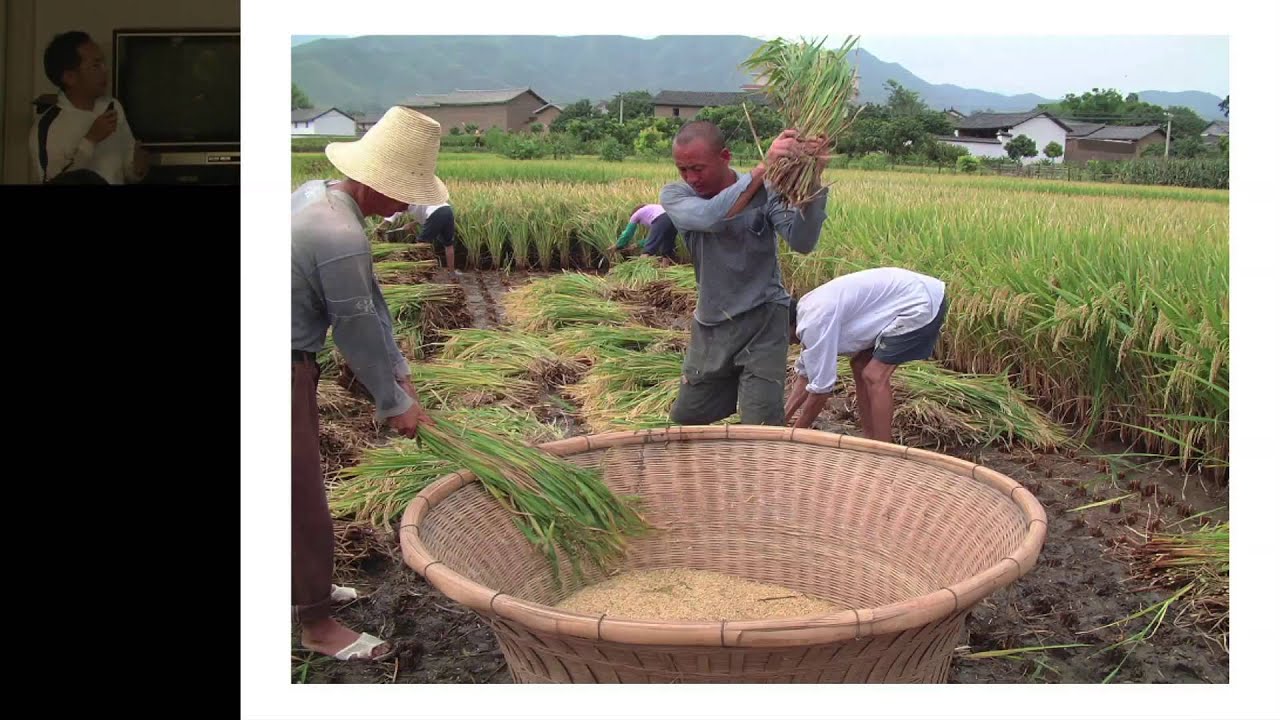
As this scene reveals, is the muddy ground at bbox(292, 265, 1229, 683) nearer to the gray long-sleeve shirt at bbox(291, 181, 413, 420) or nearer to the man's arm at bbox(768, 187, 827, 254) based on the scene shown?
the gray long-sleeve shirt at bbox(291, 181, 413, 420)

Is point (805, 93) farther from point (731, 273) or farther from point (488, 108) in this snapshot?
point (488, 108)

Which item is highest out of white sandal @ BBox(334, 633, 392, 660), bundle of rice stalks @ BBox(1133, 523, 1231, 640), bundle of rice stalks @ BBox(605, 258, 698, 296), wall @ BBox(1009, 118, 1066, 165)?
wall @ BBox(1009, 118, 1066, 165)

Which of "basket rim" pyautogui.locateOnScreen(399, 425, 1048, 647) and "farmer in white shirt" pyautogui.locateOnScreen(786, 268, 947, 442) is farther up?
"farmer in white shirt" pyautogui.locateOnScreen(786, 268, 947, 442)

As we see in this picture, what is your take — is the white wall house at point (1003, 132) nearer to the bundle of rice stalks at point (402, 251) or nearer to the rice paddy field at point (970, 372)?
the rice paddy field at point (970, 372)

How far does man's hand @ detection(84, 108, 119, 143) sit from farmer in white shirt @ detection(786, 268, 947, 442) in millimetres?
1781

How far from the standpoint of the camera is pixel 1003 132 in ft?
9.35

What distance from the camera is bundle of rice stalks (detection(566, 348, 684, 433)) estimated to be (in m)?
3.34

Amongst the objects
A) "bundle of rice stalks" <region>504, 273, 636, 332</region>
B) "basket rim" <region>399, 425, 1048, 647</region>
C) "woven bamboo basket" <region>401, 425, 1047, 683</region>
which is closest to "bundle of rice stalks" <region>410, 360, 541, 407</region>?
"bundle of rice stalks" <region>504, 273, 636, 332</region>

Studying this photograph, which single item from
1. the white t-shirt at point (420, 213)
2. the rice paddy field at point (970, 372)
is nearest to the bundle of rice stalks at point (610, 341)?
the rice paddy field at point (970, 372)

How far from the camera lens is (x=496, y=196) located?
126 inches

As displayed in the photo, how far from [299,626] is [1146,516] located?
6.95 ft

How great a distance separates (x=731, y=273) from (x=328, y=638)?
1.41 m

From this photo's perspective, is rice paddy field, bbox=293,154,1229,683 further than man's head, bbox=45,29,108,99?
Yes

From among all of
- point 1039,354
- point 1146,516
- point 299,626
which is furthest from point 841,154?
point 299,626
